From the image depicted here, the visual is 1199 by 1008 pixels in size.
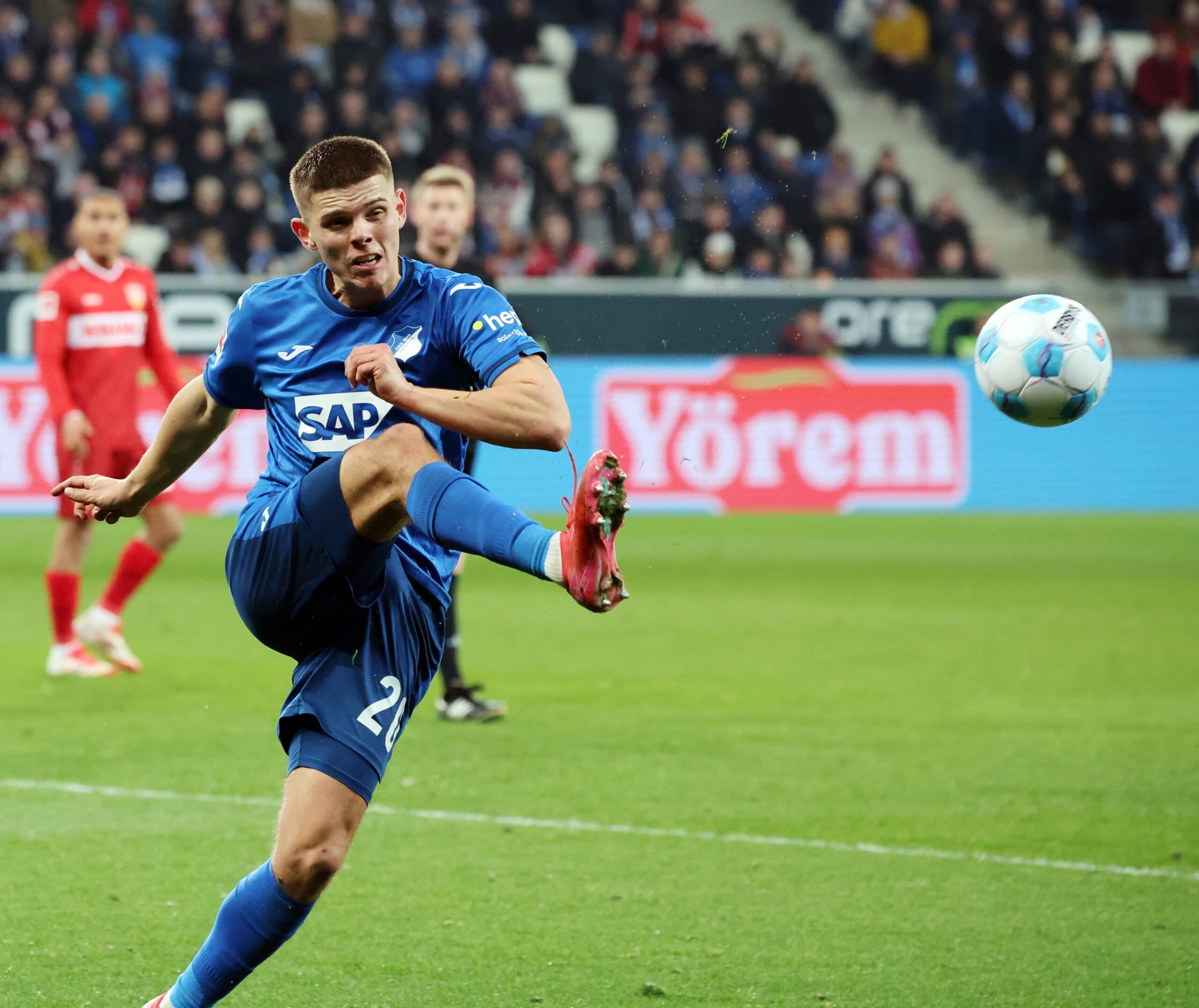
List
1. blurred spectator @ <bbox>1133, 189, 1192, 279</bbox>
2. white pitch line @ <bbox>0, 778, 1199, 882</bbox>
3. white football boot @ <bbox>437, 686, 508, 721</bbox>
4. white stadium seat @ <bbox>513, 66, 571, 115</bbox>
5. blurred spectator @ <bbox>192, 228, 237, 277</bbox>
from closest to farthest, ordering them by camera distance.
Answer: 1. white pitch line @ <bbox>0, 778, 1199, 882</bbox>
2. white football boot @ <bbox>437, 686, 508, 721</bbox>
3. blurred spectator @ <bbox>192, 228, 237, 277</bbox>
4. blurred spectator @ <bbox>1133, 189, 1192, 279</bbox>
5. white stadium seat @ <bbox>513, 66, 571, 115</bbox>

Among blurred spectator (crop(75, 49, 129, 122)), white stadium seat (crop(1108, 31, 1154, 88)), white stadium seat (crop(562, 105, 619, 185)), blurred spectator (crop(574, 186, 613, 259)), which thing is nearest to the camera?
blurred spectator (crop(574, 186, 613, 259))

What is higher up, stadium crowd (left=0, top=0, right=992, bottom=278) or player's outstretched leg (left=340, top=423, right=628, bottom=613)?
player's outstretched leg (left=340, top=423, right=628, bottom=613)

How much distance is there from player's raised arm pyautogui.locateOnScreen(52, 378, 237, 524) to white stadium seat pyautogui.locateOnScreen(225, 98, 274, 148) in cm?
A: 1435

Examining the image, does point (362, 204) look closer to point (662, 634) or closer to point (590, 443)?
point (662, 634)

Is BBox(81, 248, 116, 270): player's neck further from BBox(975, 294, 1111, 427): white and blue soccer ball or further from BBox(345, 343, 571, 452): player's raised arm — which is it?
BBox(345, 343, 571, 452): player's raised arm

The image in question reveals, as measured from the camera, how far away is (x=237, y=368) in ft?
11.5

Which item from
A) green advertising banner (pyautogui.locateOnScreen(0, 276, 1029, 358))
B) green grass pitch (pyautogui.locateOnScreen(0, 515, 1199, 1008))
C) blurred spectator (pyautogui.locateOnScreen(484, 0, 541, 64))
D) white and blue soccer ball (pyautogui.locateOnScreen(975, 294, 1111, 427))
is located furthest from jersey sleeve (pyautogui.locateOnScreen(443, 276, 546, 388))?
blurred spectator (pyautogui.locateOnScreen(484, 0, 541, 64))

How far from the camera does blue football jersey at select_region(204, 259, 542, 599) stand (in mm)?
3371

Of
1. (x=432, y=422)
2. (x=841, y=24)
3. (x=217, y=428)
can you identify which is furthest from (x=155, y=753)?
(x=841, y=24)

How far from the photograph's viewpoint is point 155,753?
6.48 m

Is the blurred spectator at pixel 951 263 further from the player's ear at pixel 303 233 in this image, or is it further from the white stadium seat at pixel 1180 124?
the player's ear at pixel 303 233

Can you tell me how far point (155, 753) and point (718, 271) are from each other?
11481mm

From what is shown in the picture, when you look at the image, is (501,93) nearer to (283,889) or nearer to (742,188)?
(742,188)

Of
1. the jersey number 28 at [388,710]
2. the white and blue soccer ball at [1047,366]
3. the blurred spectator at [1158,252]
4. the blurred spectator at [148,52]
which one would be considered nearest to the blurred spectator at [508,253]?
the blurred spectator at [148,52]
